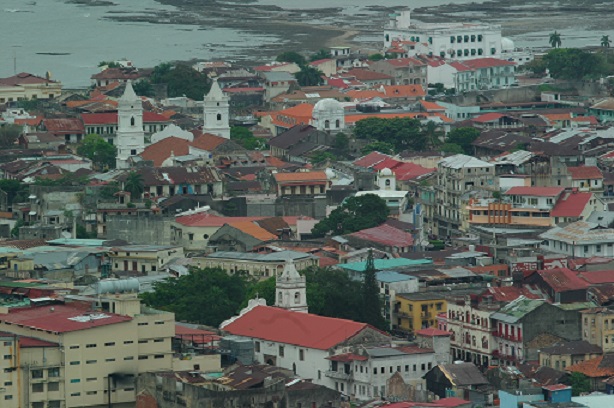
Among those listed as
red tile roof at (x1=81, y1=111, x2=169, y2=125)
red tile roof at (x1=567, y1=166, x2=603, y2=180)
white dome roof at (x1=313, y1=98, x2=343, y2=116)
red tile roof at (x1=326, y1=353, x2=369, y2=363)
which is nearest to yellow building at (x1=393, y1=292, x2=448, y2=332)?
red tile roof at (x1=326, y1=353, x2=369, y2=363)

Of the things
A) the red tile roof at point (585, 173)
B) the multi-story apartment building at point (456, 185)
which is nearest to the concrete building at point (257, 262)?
the multi-story apartment building at point (456, 185)

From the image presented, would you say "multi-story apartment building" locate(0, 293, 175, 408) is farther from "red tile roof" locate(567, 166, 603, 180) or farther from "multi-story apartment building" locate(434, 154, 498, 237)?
"red tile roof" locate(567, 166, 603, 180)

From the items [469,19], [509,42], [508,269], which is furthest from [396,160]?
[469,19]

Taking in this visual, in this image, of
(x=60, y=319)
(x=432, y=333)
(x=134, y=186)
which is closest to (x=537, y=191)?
(x=134, y=186)

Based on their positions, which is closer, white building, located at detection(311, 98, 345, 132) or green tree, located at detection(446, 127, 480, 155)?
green tree, located at detection(446, 127, 480, 155)

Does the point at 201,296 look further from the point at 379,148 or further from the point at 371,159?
the point at 379,148

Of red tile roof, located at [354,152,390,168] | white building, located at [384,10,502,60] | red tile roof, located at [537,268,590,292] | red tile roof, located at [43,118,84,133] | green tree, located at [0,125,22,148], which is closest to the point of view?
red tile roof, located at [537,268,590,292]

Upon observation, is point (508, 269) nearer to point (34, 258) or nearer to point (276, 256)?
point (276, 256)
